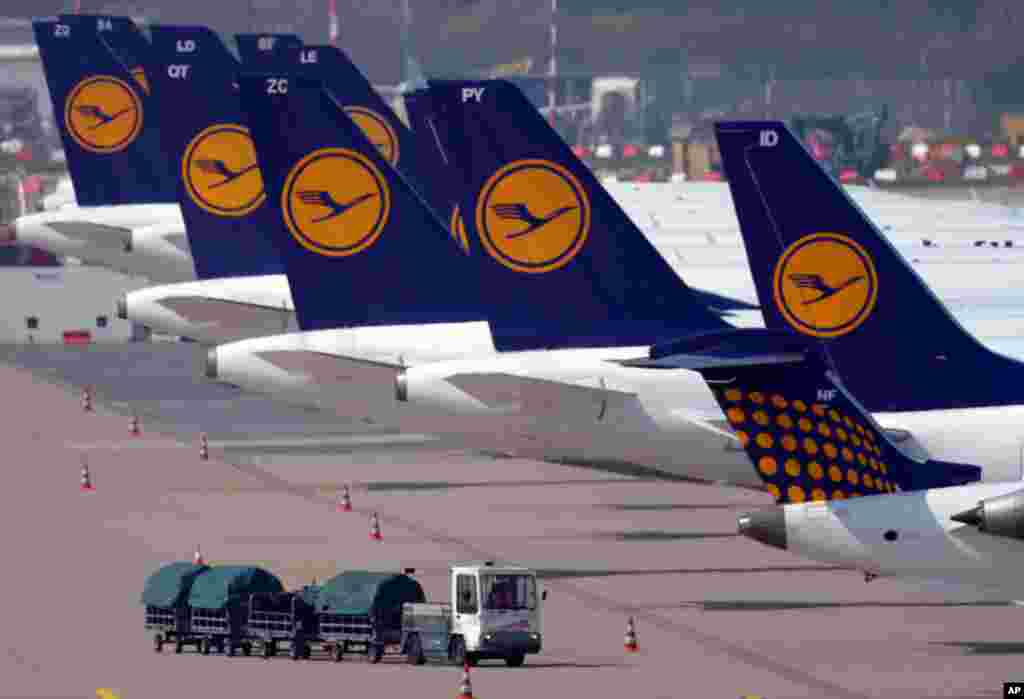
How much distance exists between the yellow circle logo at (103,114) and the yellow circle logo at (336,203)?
3567 cm

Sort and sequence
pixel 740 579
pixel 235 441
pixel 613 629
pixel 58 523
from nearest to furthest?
1. pixel 613 629
2. pixel 740 579
3. pixel 58 523
4. pixel 235 441

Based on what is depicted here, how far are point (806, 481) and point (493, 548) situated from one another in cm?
1777

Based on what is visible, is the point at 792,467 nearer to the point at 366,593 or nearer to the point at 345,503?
the point at 366,593

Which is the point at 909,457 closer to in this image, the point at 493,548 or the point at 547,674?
the point at 547,674

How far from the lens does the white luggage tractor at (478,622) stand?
44.1 meters

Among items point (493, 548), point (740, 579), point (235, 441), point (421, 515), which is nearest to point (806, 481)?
point (740, 579)

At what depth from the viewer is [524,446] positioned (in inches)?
2183

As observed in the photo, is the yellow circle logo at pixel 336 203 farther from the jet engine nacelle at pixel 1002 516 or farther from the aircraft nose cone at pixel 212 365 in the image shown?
the jet engine nacelle at pixel 1002 516

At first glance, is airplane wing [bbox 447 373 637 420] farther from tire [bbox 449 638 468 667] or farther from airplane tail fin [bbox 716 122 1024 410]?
tire [bbox 449 638 468 667]

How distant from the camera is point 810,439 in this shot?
42031mm

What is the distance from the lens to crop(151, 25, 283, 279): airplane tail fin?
Answer: 262ft

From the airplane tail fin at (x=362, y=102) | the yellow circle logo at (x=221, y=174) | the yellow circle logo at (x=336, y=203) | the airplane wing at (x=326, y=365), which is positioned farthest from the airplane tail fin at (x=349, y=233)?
the yellow circle logo at (x=221, y=174)

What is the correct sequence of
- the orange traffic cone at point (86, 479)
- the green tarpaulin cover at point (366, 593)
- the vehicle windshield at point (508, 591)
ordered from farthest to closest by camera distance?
the orange traffic cone at point (86, 479), the green tarpaulin cover at point (366, 593), the vehicle windshield at point (508, 591)

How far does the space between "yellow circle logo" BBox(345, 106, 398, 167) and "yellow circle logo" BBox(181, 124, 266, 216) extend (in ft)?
10.5
